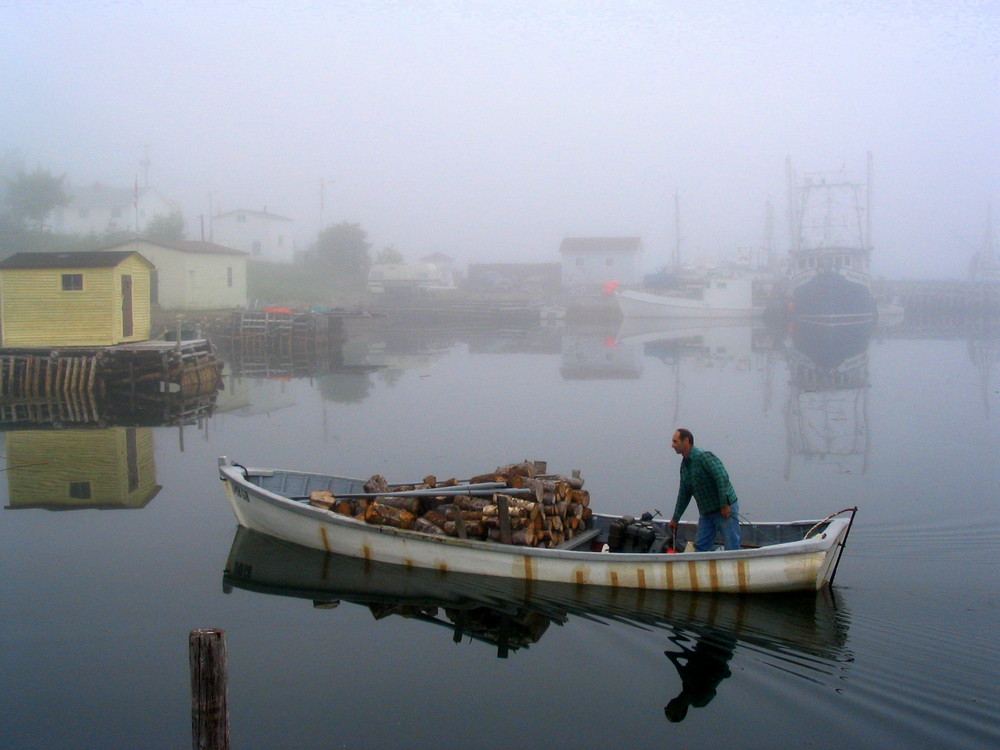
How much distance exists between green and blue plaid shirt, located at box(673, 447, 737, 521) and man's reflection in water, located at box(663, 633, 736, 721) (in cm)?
163

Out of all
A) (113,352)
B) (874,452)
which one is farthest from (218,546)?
(113,352)

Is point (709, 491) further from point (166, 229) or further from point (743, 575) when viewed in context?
point (166, 229)

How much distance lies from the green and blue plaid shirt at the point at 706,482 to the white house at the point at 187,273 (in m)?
43.3

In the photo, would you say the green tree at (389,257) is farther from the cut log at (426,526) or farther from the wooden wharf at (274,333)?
the cut log at (426,526)

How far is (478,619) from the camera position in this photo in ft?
38.9

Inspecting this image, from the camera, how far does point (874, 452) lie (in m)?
24.5

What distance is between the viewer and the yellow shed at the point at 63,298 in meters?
32.2

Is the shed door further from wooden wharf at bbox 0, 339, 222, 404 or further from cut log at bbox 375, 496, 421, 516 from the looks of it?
cut log at bbox 375, 496, 421, 516

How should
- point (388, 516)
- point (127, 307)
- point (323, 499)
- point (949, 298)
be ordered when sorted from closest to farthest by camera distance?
point (388, 516)
point (323, 499)
point (127, 307)
point (949, 298)

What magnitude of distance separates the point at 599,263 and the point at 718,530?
297 ft

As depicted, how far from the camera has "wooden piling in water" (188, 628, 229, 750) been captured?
6379 mm

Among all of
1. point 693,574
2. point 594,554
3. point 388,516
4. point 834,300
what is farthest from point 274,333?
point 834,300

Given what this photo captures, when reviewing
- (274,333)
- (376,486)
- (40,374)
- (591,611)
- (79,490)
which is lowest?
(591,611)

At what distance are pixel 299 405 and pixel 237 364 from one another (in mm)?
16424
